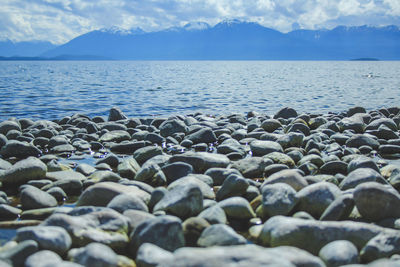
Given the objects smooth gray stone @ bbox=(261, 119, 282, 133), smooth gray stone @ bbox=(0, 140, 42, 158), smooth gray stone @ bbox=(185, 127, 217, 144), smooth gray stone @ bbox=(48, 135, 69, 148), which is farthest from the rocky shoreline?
smooth gray stone @ bbox=(261, 119, 282, 133)

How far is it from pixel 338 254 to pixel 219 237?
40.2 inches

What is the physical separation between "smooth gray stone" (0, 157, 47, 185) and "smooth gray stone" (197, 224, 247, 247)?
126 inches

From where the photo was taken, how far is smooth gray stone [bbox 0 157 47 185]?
544 cm

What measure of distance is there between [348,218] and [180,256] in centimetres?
239

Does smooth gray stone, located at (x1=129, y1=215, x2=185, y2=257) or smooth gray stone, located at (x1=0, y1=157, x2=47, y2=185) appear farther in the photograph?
smooth gray stone, located at (x1=0, y1=157, x2=47, y2=185)

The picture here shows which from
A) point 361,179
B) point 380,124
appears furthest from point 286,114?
point 361,179

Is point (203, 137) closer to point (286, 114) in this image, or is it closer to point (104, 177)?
point (104, 177)

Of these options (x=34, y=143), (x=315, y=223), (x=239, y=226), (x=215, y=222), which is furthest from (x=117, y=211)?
(x=34, y=143)

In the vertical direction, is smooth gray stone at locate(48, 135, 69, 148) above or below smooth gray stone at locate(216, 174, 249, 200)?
below

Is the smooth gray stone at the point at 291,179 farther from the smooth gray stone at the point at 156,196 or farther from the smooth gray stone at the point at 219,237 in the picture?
the smooth gray stone at the point at 219,237

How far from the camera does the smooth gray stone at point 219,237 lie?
131 inches

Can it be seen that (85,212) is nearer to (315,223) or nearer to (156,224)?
(156,224)

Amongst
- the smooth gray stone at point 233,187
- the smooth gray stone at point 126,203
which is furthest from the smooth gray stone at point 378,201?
the smooth gray stone at point 126,203

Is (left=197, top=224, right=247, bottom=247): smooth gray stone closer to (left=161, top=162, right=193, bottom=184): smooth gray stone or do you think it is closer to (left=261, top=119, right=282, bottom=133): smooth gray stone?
(left=161, top=162, right=193, bottom=184): smooth gray stone
